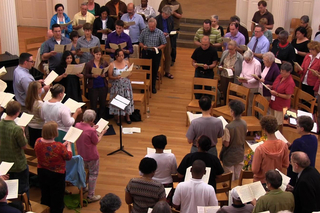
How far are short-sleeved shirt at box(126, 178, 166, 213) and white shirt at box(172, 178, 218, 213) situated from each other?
0.20 meters

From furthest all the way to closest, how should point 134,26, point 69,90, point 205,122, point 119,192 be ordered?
point 134,26 → point 69,90 → point 119,192 → point 205,122

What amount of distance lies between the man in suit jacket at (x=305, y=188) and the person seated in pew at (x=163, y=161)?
144cm

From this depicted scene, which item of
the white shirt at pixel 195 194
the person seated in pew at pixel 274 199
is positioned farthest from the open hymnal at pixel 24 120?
the person seated in pew at pixel 274 199

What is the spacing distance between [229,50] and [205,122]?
357cm

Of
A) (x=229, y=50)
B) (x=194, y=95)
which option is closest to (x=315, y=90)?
(x=229, y=50)

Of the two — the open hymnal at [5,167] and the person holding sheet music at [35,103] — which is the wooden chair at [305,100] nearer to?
the person holding sheet music at [35,103]

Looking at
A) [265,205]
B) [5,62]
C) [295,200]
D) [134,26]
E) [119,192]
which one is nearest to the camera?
[265,205]

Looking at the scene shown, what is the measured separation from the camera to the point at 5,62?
29.0 feet

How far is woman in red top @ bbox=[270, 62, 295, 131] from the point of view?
24.3 ft

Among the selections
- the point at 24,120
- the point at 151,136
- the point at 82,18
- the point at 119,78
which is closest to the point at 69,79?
the point at 119,78

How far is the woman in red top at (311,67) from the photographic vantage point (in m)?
8.45

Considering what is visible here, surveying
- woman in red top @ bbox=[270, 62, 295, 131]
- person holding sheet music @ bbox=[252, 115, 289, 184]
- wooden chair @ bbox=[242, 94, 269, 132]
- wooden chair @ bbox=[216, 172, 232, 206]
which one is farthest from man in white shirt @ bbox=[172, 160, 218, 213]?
woman in red top @ bbox=[270, 62, 295, 131]

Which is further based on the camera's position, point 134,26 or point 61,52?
point 134,26

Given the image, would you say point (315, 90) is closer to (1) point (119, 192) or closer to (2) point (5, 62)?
(1) point (119, 192)
